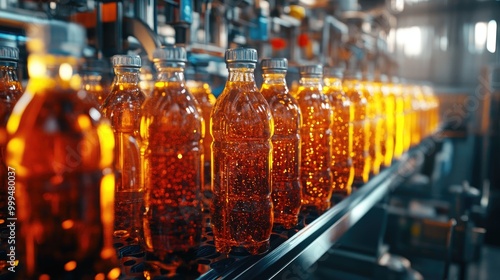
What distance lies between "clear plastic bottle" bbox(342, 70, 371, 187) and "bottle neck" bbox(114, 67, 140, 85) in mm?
961

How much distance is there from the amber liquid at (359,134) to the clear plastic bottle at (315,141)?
41 cm

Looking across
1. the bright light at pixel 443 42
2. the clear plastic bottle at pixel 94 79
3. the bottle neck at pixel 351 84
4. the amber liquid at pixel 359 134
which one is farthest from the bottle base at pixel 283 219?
the bright light at pixel 443 42

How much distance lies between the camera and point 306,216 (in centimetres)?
114

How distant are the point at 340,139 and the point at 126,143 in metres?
0.81

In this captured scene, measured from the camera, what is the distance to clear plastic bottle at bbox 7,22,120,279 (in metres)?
0.54

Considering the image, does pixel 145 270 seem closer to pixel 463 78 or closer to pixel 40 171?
pixel 40 171

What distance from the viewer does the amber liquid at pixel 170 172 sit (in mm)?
755

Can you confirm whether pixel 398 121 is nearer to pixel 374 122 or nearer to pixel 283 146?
pixel 374 122

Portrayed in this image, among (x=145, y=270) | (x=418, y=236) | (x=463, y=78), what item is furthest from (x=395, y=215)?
(x=463, y=78)

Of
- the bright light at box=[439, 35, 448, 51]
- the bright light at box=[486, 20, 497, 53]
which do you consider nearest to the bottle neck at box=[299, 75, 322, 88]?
the bright light at box=[486, 20, 497, 53]

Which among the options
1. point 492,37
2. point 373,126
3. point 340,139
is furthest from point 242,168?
point 492,37

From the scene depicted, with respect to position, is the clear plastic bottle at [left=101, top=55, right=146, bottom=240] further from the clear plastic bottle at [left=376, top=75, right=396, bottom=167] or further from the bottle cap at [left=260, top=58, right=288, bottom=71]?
the clear plastic bottle at [left=376, top=75, right=396, bottom=167]

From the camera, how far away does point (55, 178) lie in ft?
1.81

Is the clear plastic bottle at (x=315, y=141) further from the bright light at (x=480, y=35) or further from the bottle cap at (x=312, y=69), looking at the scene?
the bright light at (x=480, y=35)
